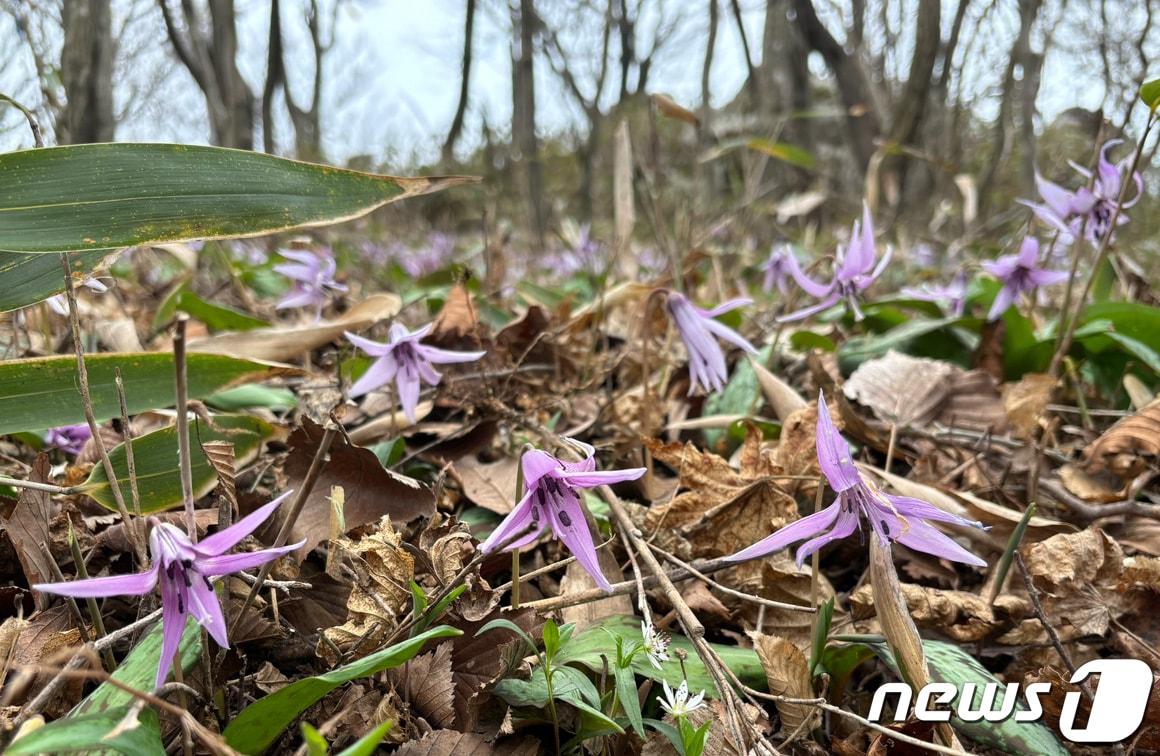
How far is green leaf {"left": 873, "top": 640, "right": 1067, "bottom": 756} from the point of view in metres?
0.87

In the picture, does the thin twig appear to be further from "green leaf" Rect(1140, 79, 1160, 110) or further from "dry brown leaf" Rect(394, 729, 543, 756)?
"green leaf" Rect(1140, 79, 1160, 110)

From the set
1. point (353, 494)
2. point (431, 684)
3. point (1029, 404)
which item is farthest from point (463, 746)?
point (1029, 404)

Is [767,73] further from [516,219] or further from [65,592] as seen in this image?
[65,592]

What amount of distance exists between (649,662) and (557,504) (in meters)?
0.22

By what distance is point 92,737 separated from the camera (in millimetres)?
583

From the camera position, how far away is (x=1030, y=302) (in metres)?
2.08

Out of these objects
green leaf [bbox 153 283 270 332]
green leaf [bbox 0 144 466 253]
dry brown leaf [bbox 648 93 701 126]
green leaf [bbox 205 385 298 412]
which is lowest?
green leaf [bbox 205 385 298 412]

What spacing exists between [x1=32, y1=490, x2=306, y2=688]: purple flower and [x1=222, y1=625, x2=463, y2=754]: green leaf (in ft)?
0.24

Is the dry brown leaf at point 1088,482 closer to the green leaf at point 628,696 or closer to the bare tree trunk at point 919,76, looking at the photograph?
the green leaf at point 628,696

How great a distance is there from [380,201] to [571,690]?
0.63m

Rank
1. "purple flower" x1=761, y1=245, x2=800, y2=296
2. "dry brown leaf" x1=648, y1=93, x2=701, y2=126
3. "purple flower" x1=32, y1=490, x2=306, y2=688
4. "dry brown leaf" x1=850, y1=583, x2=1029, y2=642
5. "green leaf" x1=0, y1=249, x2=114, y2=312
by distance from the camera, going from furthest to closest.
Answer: "purple flower" x1=761, y1=245, x2=800, y2=296, "dry brown leaf" x1=648, y1=93, x2=701, y2=126, "dry brown leaf" x1=850, y1=583, x2=1029, y2=642, "green leaf" x1=0, y1=249, x2=114, y2=312, "purple flower" x1=32, y1=490, x2=306, y2=688

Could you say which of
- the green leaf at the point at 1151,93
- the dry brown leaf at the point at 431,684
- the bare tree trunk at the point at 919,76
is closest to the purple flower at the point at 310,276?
the dry brown leaf at the point at 431,684

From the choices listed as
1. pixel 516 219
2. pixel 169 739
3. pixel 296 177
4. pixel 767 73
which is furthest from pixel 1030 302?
pixel 516 219

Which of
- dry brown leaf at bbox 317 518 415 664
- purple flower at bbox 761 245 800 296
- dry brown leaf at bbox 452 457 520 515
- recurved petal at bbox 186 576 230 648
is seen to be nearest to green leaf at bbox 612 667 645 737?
dry brown leaf at bbox 317 518 415 664
